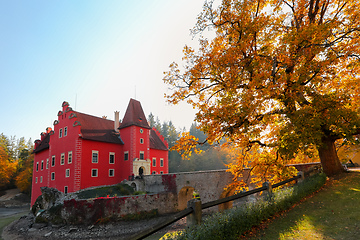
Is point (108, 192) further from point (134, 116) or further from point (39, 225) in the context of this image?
point (134, 116)

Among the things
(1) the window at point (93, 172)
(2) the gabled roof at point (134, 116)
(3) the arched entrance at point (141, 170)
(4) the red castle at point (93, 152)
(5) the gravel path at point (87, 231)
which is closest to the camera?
(5) the gravel path at point (87, 231)

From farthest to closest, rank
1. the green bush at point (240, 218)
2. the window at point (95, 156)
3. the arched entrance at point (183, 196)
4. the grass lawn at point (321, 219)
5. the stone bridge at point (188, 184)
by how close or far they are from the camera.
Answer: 1. the window at point (95, 156)
2. the arched entrance at point (183, 196)
3. the stone bridge at point (188, 184)
4. the grass lawn at point (321, 219)
5. the green bush at point (240, 218)

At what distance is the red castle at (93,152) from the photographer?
2764 centimetres

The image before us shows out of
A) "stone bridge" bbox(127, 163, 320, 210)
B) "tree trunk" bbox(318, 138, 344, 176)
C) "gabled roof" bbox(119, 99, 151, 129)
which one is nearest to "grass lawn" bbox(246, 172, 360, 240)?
"tree trunk" bbox(318, 138, 344, 176)

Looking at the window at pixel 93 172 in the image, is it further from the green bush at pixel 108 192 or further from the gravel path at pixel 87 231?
the gravel path at pixel 87 231

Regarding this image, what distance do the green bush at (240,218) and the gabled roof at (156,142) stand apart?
2886 centimetres

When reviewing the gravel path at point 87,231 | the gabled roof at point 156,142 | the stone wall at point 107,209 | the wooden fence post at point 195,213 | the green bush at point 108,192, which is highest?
the gabled roof at point 156,142

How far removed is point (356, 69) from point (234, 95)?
7523 millimetres

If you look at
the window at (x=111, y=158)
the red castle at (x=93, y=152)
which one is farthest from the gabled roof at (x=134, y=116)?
the window at (x=111, y=158)

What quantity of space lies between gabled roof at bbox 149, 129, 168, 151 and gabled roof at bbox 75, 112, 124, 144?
19.4ft

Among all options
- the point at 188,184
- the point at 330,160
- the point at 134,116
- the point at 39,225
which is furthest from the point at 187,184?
the point at 39,225

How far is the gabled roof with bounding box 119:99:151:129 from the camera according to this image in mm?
32381

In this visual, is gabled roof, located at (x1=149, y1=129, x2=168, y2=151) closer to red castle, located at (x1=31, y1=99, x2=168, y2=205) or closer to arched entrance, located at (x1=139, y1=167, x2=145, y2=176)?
red castle, located at (x1=31, y1=99, x2=168, y2=205)

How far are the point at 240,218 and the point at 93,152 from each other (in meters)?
26.5
